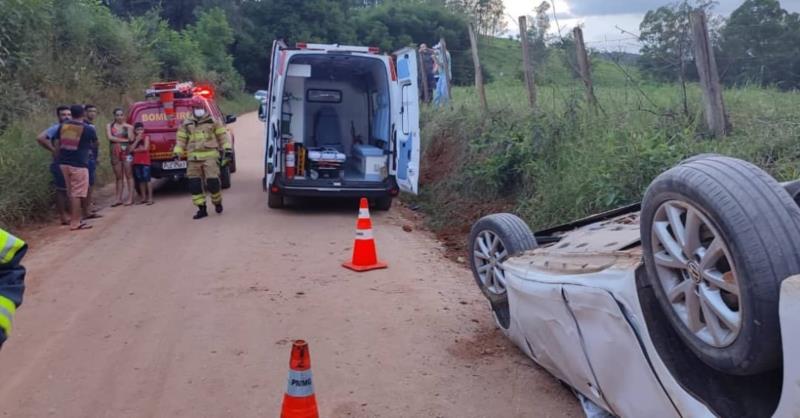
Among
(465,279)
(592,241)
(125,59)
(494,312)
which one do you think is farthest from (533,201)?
(125,59)

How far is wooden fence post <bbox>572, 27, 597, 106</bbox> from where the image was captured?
9.28 metres

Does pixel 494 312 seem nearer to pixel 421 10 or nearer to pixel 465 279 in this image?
pixel 465 279

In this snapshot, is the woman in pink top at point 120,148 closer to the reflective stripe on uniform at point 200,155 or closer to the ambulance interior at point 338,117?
the reflective stripe on uniform at point 200,155

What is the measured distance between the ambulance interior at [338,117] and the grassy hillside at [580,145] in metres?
1.21

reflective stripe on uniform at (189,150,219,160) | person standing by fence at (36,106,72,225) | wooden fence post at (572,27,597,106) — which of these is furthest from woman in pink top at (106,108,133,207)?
wooden fence post at (572,27,597,106)

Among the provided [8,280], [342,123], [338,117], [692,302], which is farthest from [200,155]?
[692,302]

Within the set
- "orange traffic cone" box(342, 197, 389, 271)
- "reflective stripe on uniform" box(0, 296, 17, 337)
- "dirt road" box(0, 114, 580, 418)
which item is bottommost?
"dirt road" box(0, 114, 580, 418)

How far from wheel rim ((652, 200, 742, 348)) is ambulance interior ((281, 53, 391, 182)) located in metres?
8.13

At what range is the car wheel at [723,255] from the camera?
8.40ft

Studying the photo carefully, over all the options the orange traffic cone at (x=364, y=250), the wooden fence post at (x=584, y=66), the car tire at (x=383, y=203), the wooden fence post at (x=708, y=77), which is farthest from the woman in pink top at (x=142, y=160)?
the wooden fence post at (x=708, y=77)

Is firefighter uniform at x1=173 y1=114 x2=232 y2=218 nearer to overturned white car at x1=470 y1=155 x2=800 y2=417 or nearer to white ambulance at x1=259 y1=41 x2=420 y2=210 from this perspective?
white ambulance at x1=259 y1=41 x2=420 y2=210

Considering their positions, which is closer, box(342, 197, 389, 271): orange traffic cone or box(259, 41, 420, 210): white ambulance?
box(342, 197, 389, 271): orange traffic cone

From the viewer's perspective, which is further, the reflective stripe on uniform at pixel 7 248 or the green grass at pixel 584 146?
the green grass at pixel 584 146

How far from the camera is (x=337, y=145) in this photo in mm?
12984
